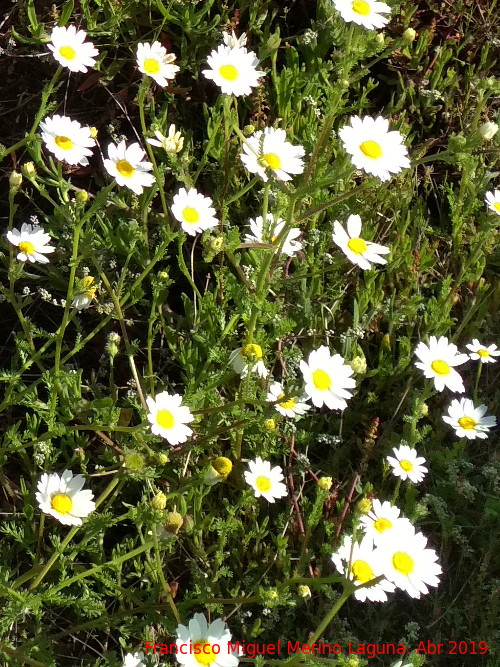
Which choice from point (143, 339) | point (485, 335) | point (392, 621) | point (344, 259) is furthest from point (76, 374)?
point (485, 335)

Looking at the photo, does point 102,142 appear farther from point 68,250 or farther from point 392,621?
point 392,621

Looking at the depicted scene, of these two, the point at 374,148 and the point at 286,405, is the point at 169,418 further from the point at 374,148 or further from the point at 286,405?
the point at 374,148

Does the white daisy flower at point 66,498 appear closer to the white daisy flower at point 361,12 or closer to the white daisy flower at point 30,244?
the white daisy flower at point 30,244

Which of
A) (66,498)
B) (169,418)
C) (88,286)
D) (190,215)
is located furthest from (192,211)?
(66,498)

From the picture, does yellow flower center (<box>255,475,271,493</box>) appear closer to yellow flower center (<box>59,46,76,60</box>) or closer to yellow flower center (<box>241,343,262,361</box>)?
yellow flower center (<box>241,343,262,361</box>)

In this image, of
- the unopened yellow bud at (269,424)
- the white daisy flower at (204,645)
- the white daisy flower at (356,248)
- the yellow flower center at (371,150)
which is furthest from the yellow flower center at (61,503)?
the yellow flower center at (371,150)

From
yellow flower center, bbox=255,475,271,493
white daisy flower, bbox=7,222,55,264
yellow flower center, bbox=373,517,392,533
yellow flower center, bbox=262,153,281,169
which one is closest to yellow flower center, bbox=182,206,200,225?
yellow flower center, bbox=262,153,281,169
